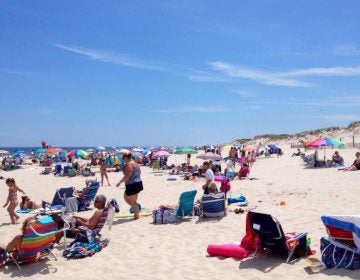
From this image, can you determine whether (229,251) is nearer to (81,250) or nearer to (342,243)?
(342,243)

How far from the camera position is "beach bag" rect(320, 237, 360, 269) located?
481 centimetres

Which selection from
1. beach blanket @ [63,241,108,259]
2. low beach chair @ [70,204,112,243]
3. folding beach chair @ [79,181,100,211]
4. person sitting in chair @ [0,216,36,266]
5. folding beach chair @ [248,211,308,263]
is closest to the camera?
folding beach chair @ [248,211,308,263]

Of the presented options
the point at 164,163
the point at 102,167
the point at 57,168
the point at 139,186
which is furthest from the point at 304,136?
the point at 139,186

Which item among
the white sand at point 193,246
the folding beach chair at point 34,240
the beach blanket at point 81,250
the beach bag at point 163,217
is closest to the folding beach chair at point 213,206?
the white sand at point 193,246

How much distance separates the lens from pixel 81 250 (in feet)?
20.0

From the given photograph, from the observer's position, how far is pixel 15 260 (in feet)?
18.2

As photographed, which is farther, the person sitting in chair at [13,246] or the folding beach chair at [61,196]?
the folding beach chair at [61,196]

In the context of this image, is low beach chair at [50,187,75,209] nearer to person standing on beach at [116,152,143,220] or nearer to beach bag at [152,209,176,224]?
person standing on beach at [116,152,143,220]

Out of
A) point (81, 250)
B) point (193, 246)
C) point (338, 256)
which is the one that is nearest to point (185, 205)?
point (193, 246)

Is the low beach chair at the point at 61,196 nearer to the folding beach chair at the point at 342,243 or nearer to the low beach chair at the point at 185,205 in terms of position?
→ the low beach chair at the point at 185,205

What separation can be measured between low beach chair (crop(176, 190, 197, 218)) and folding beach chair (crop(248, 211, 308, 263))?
9.86 ft

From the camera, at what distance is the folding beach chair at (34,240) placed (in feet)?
17.5

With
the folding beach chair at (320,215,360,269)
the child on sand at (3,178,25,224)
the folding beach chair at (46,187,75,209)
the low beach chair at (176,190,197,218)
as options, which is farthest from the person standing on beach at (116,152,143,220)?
the folding beach chair at (320,215,360,269)

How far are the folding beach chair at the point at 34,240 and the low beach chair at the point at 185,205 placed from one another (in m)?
3.32
